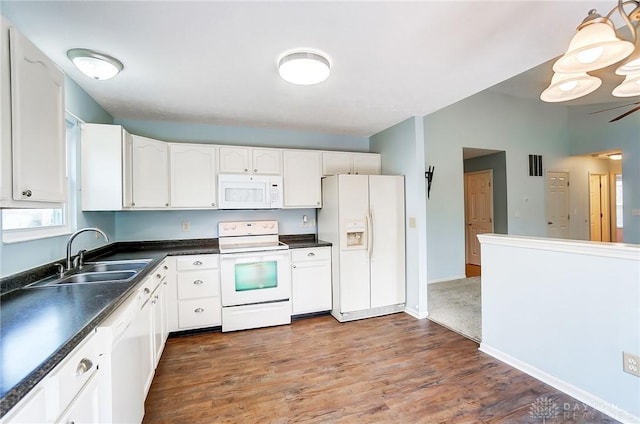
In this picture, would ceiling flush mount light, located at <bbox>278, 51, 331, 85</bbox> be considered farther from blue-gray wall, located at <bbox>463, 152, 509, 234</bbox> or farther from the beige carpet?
blue-gray wall, located at <bbox>463, 152, 509, 234</bbox>

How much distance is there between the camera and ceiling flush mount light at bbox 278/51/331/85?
1.92m

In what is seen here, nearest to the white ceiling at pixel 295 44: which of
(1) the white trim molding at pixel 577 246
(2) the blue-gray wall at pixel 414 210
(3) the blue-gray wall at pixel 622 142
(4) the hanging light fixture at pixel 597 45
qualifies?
(4) the hanging light fixture at pixel 597 45

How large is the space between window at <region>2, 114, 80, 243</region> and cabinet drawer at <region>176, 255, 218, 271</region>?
961 millimetres

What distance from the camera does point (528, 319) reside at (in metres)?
2.17

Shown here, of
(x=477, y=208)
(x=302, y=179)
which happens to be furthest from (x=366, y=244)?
(x=477, y=208)

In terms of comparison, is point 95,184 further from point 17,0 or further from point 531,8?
point 531,8

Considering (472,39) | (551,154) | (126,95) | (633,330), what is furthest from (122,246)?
(551,154)

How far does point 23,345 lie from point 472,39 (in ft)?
8.72

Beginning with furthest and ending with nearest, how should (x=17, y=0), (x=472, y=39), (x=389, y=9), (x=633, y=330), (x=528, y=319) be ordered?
1. (x=528, y=319)
2. (x=472, y=39)
3. (x=633, y=330)
4. (x=389, y=9)
5. (x=17, y=0)

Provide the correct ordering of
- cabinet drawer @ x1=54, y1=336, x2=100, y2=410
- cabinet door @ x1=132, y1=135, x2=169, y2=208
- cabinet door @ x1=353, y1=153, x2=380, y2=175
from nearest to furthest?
cabinet drawer @ x1=54, y1=336, x2=100, y2=410
cabinet door @ x1=132, y1=135, x2=169, y2=208
cabinet door @ x1=353, y1=153, x2=380, y2=175

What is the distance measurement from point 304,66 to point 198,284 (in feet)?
7.86

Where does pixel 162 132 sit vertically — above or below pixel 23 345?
above

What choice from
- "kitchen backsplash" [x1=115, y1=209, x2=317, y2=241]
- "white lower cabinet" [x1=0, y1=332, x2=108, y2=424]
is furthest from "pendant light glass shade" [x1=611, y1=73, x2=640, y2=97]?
"white lower cabinet" [x1=0, y1=332, x2=108, y2=424]

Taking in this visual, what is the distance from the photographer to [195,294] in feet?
9.80
